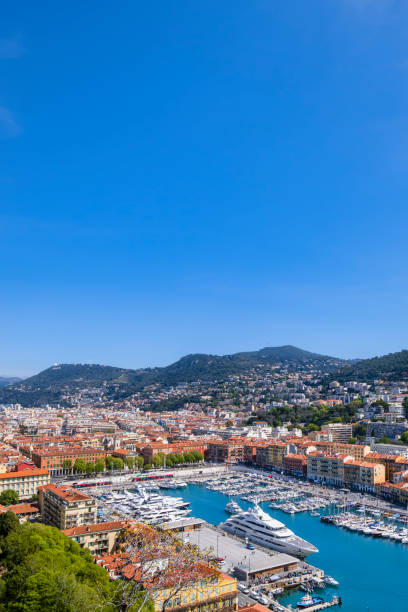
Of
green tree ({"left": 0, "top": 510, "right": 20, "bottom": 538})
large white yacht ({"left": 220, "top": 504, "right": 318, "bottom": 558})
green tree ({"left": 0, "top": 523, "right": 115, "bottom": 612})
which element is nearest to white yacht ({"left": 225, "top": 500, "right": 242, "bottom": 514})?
large white yacht ({"left": 220, "top": 504, "right": 318, "bottom": 558})

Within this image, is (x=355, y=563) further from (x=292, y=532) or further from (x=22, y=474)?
(x=22, y=474)

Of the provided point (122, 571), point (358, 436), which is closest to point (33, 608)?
point (122, 571)

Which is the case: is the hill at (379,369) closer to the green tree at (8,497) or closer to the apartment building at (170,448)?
the apartment building at (170,448)

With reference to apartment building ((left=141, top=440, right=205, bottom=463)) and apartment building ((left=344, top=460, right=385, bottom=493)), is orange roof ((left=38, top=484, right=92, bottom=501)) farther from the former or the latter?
apartment building ((left=344, top=460, right=385, bottom=493))

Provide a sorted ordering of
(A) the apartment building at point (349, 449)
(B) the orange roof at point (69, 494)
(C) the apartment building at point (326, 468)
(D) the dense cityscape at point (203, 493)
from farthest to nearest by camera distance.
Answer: (A) the apartment building at point (349, 449), (C) the apartment building at point (326, 468), (B) the orange roof at point (69, 494), (D) the dense cityscape at point (203, 493)

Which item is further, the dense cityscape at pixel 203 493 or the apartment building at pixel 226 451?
the apartment building at pixel 226 451

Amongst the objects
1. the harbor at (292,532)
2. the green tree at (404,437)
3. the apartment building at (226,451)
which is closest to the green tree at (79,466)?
the harbor at (292,532)
